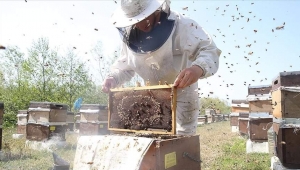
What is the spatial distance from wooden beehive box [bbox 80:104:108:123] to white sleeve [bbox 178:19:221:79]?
628cm

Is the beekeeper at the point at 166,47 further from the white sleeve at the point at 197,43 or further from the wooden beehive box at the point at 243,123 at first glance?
the wooden beehive box at the point at 243,123

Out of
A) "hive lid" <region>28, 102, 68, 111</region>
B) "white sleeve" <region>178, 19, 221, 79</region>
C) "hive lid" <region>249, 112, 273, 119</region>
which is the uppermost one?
"white sleeve" <region>178, 19, 221, 79</region>

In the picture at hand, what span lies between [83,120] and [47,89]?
13375 mm

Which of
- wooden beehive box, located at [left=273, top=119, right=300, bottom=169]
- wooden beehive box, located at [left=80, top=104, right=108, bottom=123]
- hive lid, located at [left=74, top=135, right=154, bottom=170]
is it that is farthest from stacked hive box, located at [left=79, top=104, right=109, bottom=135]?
hive lid, located at [left=74, top=135, right=154, bottom=170]

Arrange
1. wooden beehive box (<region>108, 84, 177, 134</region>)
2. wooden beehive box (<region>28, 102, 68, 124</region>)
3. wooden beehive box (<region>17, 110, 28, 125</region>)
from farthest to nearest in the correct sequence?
1. wooden beehive box (<region>17, 110, 28, 125</region>)
2. wooden beehive box (<region>28, 102, 68, 124</region>)
3. wooden beehive box (<region>108, 84, 177, 134</region>)

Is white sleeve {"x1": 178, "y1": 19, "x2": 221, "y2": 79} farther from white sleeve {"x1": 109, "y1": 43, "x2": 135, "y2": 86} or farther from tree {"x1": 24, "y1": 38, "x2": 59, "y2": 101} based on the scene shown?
tree {"x1": 24, "y1": 38, "x2": 59, "y2": 101}

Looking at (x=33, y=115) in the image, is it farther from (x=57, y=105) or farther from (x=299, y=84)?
(x=299, y=84)

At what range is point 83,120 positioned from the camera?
8.77 meters

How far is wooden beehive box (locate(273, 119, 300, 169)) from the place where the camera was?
3.20m

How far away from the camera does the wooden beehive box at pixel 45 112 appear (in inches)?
300

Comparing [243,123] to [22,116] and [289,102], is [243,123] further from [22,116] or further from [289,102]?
[22,116]

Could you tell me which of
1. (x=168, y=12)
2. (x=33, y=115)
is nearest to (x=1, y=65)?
(x=33, y=115)

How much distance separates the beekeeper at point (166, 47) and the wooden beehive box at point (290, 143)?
1.27 metres

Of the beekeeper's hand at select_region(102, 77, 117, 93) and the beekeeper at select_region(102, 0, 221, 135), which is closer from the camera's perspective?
the beekeeper at select_region(102, 0, 221, 135)
